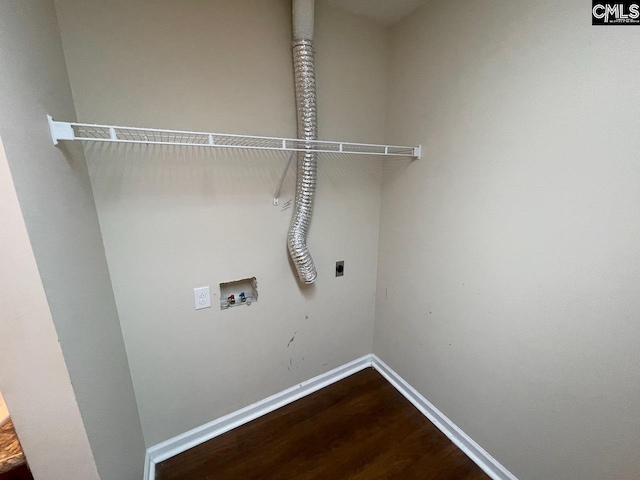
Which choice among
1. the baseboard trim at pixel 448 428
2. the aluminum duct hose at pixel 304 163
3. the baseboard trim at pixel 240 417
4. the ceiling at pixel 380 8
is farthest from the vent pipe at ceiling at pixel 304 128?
the baseboard trim at pixel 448 428

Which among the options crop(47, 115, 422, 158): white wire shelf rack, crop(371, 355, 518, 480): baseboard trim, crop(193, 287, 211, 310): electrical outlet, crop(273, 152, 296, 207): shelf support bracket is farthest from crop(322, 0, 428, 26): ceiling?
crop(371, 355, 518, 480): baseboard trim

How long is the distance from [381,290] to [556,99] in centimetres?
144

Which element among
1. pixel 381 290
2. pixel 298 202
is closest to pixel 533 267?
pixel 381 290

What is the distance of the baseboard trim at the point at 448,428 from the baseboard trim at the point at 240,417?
0.85 ft

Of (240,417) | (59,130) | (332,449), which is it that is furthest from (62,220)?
(332,449)

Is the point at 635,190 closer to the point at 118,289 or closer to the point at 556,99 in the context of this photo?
the point at 556,99

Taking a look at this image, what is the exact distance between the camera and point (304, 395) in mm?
1899

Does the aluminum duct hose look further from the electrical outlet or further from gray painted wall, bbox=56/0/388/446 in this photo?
the electrical outlet

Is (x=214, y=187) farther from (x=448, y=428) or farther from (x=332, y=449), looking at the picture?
(x=448, y=428)

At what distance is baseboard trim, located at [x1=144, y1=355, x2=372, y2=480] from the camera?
1464mm

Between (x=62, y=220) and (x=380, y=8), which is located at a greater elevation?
(x=380, y=8)

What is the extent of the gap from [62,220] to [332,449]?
1707 mm

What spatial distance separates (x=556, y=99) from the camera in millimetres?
988

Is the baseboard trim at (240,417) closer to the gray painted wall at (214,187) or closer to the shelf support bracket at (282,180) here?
the gray painted wall at (214,187)
